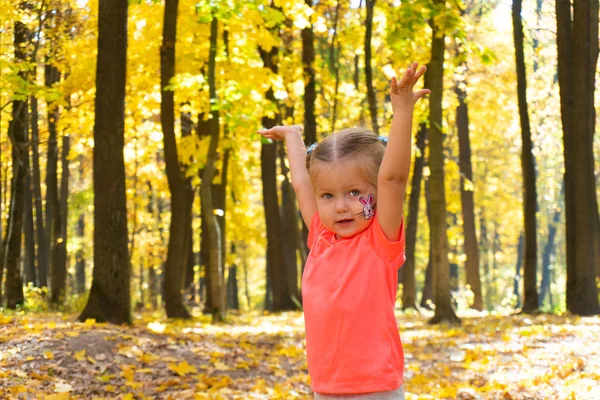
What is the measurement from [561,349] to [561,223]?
151 ft

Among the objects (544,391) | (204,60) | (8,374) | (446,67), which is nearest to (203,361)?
(8,374)

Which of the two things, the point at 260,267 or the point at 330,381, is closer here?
the point at 330,381

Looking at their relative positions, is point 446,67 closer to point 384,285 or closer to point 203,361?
point 203,361

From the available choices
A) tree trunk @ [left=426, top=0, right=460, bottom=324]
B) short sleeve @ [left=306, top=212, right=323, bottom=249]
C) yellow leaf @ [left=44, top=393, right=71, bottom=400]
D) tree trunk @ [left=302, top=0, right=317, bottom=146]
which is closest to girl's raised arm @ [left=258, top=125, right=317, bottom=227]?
short sleeve @ [left=306, top=212, right=323, bottom=249]

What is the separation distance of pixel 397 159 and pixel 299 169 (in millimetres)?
890

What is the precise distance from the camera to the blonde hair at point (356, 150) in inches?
127

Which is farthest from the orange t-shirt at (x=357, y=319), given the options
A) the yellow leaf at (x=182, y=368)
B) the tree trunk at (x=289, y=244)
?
the tree trunk at (x=289, y=244)

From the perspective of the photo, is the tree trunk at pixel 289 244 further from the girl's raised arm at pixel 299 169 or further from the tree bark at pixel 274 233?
the girl's raised arm at pixel 299 169

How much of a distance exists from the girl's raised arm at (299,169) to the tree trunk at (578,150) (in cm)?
1038

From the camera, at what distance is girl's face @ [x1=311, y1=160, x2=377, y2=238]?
10.5 ft

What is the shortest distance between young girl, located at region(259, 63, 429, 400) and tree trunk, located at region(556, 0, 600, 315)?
10.9 m

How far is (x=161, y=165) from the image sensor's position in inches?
999

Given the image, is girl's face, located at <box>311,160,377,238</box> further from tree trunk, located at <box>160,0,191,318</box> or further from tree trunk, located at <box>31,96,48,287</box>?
tree trunk, located at <box>31,96,48,287</box>

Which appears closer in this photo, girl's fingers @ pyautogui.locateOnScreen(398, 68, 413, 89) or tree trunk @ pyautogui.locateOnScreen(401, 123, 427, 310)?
girl's fingers @ pyautogui.locateOnScreen(398, 68, 413, 89)
